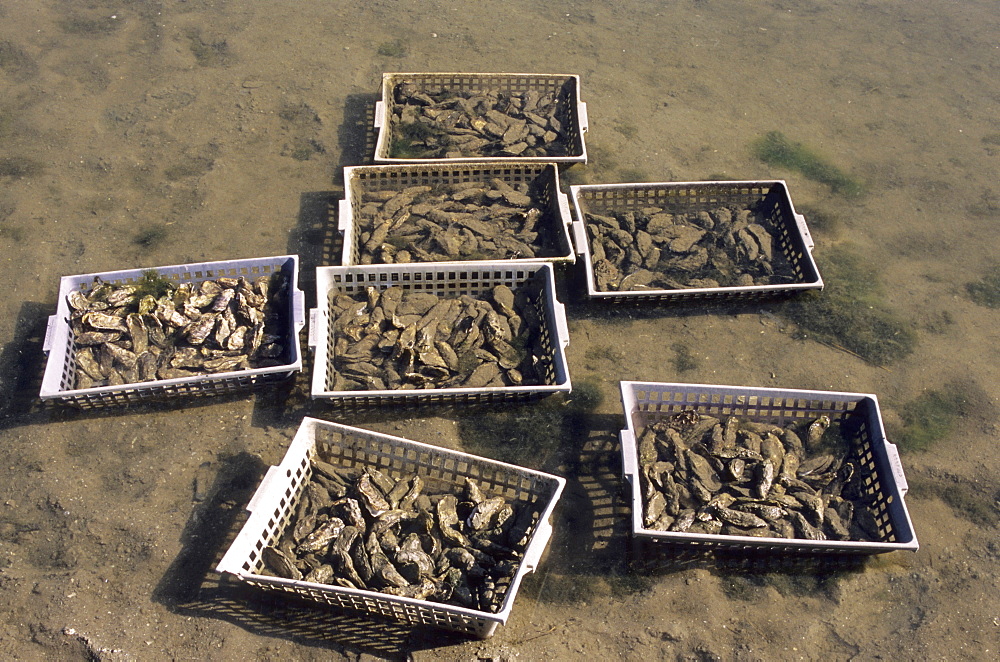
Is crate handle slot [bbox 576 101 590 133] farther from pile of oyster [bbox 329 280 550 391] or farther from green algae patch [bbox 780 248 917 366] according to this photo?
green algae patch [bbox 780 248 917 366]

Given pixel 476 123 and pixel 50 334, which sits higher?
pixel 476 123

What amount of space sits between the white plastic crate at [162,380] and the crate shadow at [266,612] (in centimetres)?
111

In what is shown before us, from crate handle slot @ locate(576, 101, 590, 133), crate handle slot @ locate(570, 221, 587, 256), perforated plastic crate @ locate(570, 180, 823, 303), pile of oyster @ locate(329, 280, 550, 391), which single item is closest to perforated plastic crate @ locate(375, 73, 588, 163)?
crate handle slot @ locate(576, 101, 590, 133)

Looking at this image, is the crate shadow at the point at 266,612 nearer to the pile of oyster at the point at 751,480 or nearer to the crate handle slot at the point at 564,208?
the pile of oyster at the point at 751,480

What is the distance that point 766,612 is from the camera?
4871 millimetres

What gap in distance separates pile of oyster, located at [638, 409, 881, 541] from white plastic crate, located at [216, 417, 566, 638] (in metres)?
0.84

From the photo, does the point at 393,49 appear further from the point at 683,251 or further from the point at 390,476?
the point at 390,476

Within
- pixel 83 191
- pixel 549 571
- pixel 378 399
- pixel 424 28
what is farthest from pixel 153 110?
pixel 549 571

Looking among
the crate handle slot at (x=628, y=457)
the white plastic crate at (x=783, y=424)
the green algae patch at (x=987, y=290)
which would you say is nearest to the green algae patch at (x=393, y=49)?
the white plastic crate at (x=783, y=424)

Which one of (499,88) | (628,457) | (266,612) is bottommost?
(266,612)

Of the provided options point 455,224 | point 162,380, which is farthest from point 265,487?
point 455,224

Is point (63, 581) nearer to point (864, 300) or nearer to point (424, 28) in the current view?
point (864, 300)

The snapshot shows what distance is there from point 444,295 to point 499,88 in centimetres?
324

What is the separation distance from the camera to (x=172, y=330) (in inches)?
238
